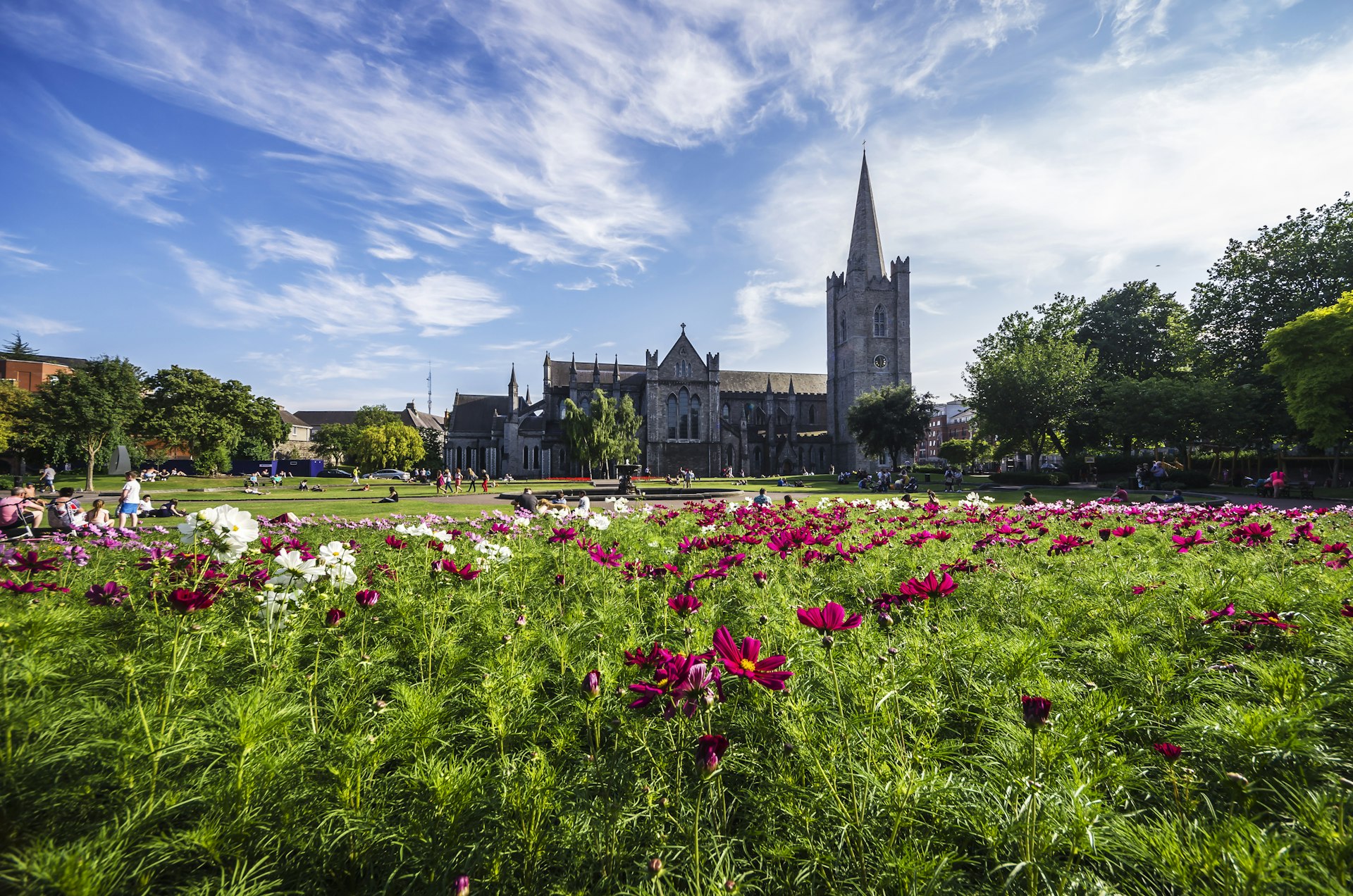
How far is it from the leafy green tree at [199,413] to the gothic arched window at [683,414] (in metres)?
42.7

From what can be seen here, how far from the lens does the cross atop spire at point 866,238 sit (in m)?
65.5

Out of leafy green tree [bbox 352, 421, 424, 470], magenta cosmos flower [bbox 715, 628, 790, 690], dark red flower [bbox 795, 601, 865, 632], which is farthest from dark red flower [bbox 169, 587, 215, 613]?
leafy green tree [bbox 352, 421, 424, 470]

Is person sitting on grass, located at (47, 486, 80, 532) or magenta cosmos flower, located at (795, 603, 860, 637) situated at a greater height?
magenta cosmos flower, located at (795, 603, 860, 637)

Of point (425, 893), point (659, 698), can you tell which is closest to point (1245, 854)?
point (659, 698)

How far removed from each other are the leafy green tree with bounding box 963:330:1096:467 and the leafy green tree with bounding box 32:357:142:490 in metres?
59.5

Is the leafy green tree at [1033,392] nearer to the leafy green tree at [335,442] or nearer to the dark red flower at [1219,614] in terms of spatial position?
the dark red flower at [1219,614]

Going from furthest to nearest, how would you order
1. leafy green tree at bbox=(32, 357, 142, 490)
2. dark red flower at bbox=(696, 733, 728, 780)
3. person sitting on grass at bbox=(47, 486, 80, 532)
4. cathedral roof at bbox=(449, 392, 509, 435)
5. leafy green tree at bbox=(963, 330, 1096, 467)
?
cathedral roof at bbox=(449, 392, 509, 435) < leafy green tree at bbox=(963, 330, 1096, 467) < leafy green tree at bbox=(32, 357, 142, 490) < person sitting on grass at bbox=(47, 486, 80, 532) < dark red flower at bbox=(696, 733, 728, 780)

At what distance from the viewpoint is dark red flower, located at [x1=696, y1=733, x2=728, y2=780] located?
1.46m

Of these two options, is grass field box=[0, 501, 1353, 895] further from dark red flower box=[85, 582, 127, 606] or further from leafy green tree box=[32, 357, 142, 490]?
leafy green tree box=[32, 357, 142, 490]

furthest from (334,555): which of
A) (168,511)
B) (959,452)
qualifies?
(959,452)

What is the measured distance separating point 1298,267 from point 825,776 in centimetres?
5567

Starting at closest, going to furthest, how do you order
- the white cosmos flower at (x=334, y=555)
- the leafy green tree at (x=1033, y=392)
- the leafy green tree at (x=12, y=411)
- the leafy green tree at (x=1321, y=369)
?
the white cosmos flower at (x=334, y=555)
the leafy green tree at (x=1321, y=369)
the leafy green tree at (x=12, y=411)
the leafy green tree at (x=1033, y=392)

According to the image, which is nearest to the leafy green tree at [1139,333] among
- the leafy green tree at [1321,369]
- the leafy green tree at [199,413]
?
the leafy green tree at [1321,369]

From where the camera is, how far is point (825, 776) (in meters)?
1.98
